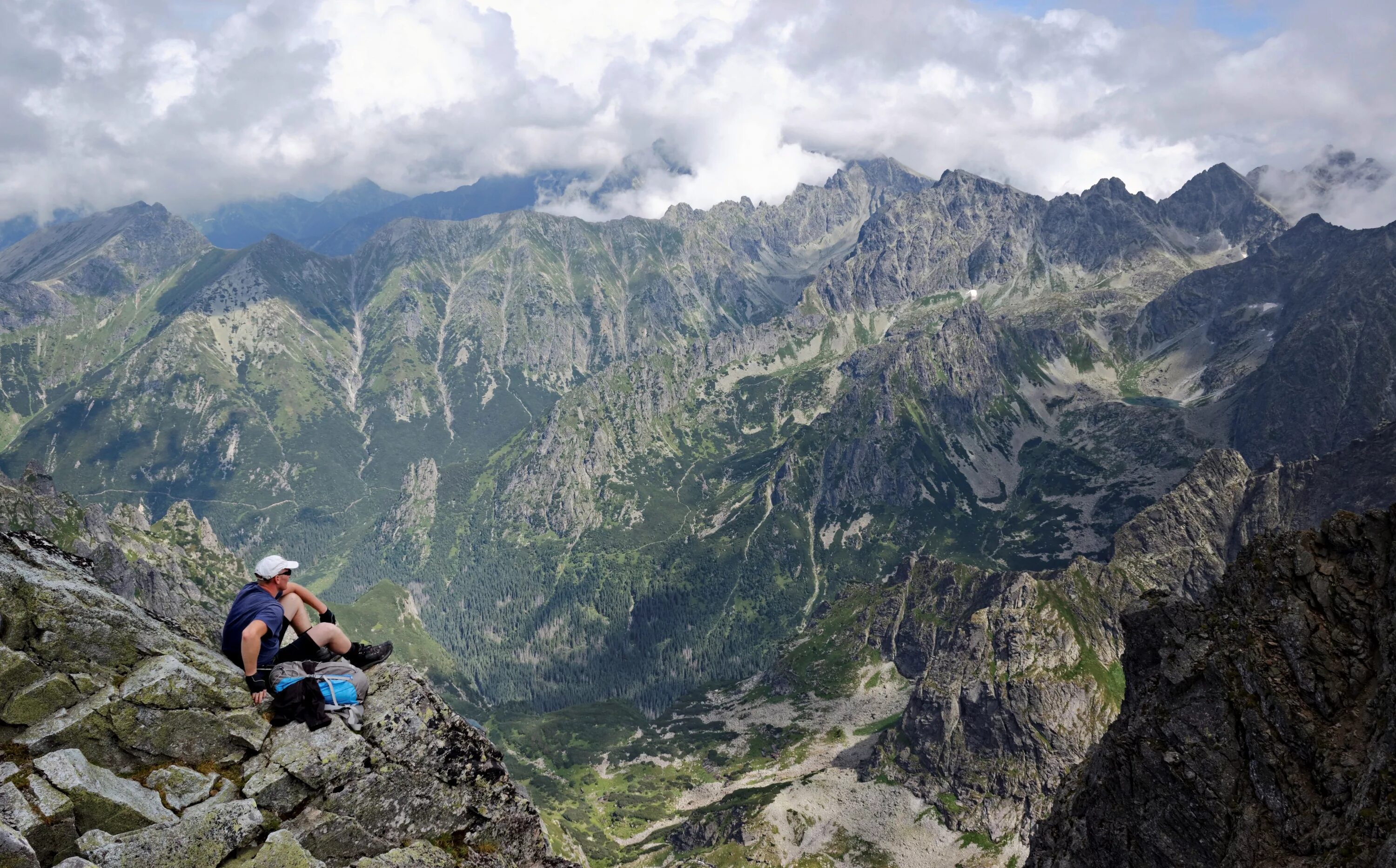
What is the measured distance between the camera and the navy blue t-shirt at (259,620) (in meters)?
25.0

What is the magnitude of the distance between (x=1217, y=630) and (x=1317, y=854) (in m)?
30.3

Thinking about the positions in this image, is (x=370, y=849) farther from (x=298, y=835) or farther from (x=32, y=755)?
(x=32, y=755)

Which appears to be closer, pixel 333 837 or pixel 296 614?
pixel 333 837

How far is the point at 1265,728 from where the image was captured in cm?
5725

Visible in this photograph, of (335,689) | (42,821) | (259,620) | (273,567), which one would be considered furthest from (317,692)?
(42,821)

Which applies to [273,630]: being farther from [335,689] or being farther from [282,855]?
[282,855]

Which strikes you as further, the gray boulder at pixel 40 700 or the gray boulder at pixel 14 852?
the gray boulder at pixel 40 700

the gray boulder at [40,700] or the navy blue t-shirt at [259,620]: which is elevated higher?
the navy blue t-shirt at [259,620]

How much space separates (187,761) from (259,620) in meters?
4.41

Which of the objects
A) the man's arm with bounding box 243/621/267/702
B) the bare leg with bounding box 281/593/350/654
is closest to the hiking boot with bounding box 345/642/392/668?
the bare leg with bounding box 281/593/350/654

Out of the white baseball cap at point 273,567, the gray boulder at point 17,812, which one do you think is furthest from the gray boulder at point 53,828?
the white baseball cap at point 273,567

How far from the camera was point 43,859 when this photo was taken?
1905 centimetres

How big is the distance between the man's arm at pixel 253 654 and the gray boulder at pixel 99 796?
3672 mm

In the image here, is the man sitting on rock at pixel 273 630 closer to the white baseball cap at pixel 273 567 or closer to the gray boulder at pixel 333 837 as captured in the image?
the white baseball cap at pixel 273 567
